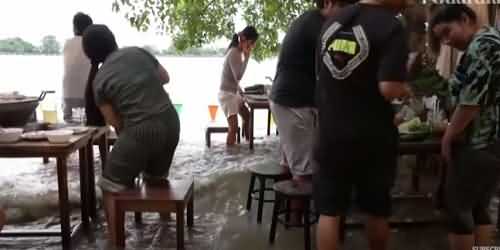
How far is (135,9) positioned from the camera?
4.83m

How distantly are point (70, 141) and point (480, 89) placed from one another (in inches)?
82.9

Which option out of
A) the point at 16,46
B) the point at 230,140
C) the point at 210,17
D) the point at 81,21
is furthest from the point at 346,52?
the point at 16,46

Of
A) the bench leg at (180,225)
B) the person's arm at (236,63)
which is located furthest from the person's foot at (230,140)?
the bench leg at (180,225)

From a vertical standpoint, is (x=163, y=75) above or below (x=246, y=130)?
above

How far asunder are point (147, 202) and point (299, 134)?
971 mm

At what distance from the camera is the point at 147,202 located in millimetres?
2654

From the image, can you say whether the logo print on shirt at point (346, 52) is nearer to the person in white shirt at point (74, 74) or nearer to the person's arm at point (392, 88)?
the person's arm at point (392, 88)

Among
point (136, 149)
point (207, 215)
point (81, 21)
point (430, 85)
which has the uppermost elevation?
point (81, 21)

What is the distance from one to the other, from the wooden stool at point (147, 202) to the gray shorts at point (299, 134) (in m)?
0.67

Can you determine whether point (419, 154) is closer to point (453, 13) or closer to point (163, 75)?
point (453, 13)

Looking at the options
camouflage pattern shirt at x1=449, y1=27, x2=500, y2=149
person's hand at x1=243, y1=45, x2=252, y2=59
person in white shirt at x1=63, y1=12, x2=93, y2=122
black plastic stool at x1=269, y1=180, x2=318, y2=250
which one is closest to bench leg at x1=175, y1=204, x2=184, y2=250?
black plastic stool at x1=269, y1=180, x2=318, y2=250

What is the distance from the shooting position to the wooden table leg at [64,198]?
2671mm

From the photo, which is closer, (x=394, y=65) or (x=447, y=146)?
(x=394, y=65)

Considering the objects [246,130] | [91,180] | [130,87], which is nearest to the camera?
[130,87]
